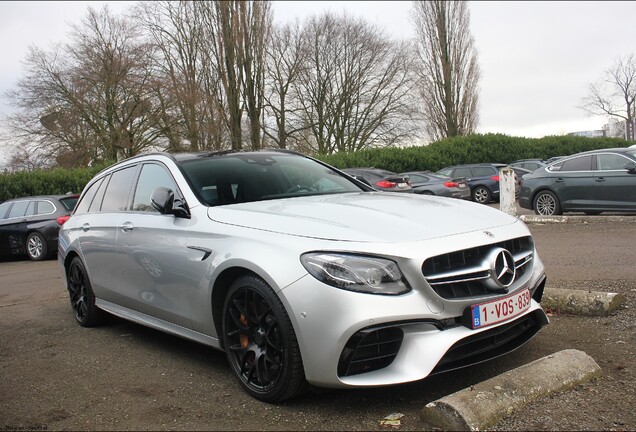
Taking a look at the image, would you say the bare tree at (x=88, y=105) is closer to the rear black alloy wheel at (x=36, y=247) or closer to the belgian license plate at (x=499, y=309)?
the rear black alloy wheel at (x=36, y=247)

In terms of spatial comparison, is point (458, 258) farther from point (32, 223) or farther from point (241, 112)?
point (241, 112)

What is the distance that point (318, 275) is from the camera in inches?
119

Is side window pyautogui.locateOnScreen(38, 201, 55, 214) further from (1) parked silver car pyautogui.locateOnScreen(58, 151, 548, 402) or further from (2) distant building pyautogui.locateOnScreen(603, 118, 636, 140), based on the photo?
(2) distant building pyautogui.locateOnScreen(603, 118, 636, 140)

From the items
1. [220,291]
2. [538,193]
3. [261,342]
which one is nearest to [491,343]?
[261,342]

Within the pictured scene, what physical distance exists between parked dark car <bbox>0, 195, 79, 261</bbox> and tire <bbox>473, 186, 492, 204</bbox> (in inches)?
559

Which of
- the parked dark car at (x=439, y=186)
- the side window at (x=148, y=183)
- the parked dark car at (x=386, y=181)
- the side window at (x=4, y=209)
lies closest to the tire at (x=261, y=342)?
the side window at (x=148, y=183)

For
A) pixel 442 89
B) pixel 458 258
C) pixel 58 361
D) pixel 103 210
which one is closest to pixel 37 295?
pixel 103 210

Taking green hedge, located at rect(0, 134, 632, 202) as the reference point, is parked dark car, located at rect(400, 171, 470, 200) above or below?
below

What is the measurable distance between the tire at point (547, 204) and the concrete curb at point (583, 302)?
839 cm

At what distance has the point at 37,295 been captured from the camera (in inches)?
303

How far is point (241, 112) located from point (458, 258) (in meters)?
27.1

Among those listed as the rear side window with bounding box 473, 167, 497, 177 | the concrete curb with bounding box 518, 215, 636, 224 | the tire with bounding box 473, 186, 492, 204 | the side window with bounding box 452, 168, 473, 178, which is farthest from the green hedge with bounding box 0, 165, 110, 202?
the concrete curb with bounding box 518, 215, 636, 224

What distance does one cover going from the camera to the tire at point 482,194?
2184cm

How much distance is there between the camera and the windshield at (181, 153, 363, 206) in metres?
4.19
